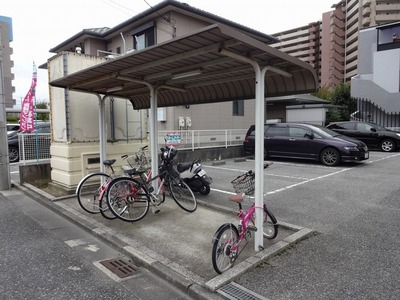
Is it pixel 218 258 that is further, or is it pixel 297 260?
pixel 297 260

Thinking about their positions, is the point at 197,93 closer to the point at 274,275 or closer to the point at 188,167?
the point at 188,167

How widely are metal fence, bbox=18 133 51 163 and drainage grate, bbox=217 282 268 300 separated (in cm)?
739

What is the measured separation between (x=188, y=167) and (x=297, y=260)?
10.4ft

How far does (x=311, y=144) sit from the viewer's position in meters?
10.0

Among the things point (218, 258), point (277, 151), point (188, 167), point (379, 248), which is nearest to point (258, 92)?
point (218, 258)

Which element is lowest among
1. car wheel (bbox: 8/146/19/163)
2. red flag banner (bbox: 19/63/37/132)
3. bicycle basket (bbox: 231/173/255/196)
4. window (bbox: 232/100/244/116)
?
car wheel (bbox: 8/146/19/163)

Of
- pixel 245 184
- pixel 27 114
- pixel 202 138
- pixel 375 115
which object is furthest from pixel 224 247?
pixel 375 115

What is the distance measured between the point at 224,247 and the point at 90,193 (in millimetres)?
4001

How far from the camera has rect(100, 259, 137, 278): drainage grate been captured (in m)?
3.17

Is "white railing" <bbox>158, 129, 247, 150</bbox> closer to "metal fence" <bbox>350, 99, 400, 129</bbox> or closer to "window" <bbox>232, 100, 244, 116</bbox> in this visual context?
"window" <bbox>232, 100, 244, 116</bbox>

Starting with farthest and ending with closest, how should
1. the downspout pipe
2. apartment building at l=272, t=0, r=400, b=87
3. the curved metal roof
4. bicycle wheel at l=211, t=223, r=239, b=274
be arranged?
apartment building at l=272, t=0, r=400, b=87 → the downspout pipe → the curved metal roof → bicycle wheel at l=211, t=223, r=239, b=274

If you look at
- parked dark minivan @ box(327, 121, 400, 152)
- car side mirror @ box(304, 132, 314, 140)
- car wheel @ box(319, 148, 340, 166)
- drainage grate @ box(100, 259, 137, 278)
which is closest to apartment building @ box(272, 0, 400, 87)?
parked dark minivan @ box(327, 121, 400, 152)

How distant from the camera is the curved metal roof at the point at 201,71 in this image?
2.99 meters

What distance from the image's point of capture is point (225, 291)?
104 inches
